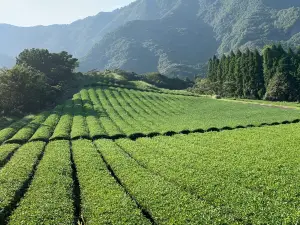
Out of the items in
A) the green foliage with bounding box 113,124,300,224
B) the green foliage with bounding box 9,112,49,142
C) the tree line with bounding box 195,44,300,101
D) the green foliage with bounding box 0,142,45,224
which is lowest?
the green foliage with bounding box 9,112,49,142

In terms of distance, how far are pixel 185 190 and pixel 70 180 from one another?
11423 millimetres

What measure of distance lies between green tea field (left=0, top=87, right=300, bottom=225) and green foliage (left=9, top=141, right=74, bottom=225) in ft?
0.26

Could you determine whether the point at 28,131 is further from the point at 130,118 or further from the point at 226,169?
the point at 226,169

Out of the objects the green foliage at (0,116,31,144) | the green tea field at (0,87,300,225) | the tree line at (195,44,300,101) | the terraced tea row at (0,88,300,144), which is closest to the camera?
the green tea field at (0,87,300,225)

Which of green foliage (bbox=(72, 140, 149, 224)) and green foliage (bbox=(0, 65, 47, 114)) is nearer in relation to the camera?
green foliage (bbox=(72, 140, 149, 224))

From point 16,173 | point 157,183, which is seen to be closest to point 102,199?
point 157,183

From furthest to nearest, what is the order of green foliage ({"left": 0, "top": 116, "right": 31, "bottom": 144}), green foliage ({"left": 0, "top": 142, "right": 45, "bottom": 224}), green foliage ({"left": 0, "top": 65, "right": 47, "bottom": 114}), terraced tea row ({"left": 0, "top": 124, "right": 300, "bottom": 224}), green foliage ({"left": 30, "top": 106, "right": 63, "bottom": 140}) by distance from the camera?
green foliage ({"left": 0, "top": 65, "right": 47, "bottom": 114}), green foliage ({"left": 0, "top": 116, "right": 31, "bottom": 144}), green foliage ({"left": 30, "top": 106, "right": 63, "bottom": 140}), green foliage ({"left": 0, "top": 142, "right": 45, "bottom": 224}), terraced tea row ({"left": 0, "top": 124, "right": 300, "bottom": 224})

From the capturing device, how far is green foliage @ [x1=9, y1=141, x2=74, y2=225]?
932 inches

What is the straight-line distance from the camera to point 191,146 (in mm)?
44250

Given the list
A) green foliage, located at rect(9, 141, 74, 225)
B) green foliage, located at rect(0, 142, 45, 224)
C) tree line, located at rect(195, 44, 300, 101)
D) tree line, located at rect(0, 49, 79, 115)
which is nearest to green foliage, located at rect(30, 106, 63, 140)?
green foliage, located at rect(0, 142, 45, 224)

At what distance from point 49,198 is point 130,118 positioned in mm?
46423

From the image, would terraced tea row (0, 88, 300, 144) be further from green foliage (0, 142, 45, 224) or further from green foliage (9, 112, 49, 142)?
green foliage (0, 142, 45, 224)

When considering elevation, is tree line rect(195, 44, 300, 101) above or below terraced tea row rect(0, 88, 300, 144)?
above

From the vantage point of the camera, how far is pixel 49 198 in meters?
27.1
